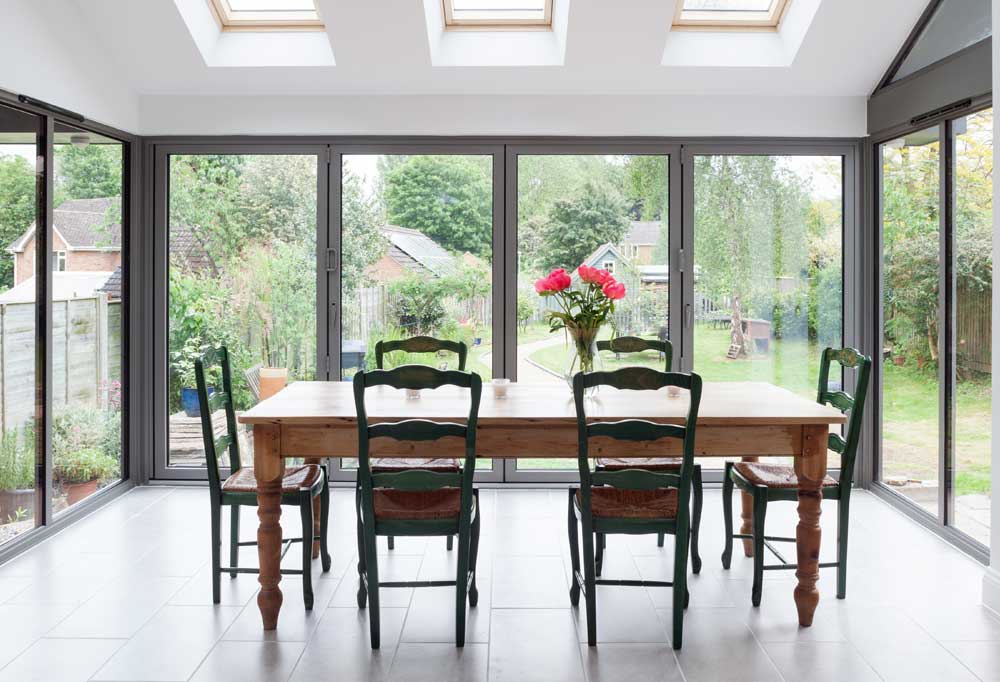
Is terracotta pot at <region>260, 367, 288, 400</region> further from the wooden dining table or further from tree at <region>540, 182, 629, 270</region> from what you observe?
the wooden dining table

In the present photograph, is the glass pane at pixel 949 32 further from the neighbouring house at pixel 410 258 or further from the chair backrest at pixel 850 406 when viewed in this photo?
the neighbouring house at pixel 410 258

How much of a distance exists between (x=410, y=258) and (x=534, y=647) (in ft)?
9.53

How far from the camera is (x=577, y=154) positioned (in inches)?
203

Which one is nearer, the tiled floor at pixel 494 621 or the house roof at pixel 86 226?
the tiled floor at pixel 494 621

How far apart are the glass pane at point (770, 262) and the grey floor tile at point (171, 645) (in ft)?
10.9

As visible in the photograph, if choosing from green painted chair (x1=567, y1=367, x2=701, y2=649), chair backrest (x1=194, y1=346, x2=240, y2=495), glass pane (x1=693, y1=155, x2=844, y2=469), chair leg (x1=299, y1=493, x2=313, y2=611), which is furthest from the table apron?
glass pane (x1=693, y1=155, x2=844, y2=469)

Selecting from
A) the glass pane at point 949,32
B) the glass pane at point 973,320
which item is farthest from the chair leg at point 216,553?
the glass pane at point 949,32

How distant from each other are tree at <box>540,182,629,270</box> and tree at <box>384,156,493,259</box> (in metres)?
0.40

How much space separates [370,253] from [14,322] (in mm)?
2056

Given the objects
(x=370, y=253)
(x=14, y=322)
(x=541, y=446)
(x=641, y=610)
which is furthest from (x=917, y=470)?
Answer: (x=14, y=322)

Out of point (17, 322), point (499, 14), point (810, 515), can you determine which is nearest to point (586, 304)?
point (810, 515)

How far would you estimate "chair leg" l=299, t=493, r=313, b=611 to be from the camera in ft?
10.5

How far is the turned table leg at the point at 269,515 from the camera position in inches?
119

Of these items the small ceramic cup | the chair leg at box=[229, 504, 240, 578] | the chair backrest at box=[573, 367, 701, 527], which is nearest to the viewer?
the chair backrest at box=[573, 367, 701, 527]
